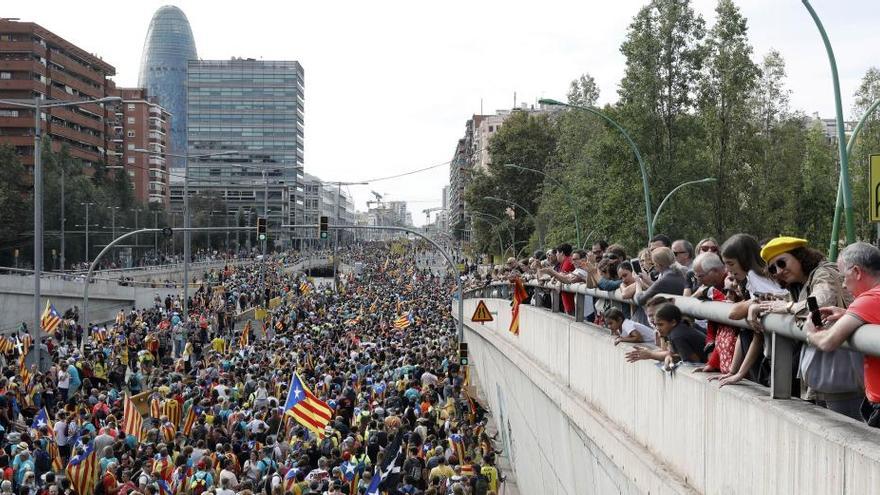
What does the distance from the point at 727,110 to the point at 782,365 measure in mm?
40221

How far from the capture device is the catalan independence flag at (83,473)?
1410 centimetres

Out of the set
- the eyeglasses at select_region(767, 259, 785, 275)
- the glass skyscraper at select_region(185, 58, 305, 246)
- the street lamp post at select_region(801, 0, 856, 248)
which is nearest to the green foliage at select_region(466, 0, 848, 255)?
the street lamp post at select_region(801, 0, 856, 248)

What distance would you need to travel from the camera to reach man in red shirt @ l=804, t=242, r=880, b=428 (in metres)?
3.94

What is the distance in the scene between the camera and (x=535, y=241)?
7531 cm

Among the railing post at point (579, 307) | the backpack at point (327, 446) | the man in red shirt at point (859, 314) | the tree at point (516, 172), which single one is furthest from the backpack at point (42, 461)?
the tree at point (516, 172)

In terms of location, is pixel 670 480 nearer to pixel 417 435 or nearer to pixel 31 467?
pixel 417 435

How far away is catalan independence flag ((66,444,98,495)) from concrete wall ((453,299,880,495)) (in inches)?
242

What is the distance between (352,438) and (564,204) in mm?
43577

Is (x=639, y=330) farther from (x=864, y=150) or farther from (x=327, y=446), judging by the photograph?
(x=864, y=150)

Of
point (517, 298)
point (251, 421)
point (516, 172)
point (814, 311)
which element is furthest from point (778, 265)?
point (516, 172)

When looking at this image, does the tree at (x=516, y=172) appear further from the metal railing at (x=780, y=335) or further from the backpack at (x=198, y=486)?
the metal railing at (x=780, y=335)

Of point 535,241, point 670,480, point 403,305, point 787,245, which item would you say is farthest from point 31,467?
point 535,241

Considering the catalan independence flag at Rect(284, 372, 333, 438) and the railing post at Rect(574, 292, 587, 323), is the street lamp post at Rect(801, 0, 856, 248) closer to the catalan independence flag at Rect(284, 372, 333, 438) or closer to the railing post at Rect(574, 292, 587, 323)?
the railing post at Rect(574, 292, 587, 323)

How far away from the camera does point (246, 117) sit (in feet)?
606
